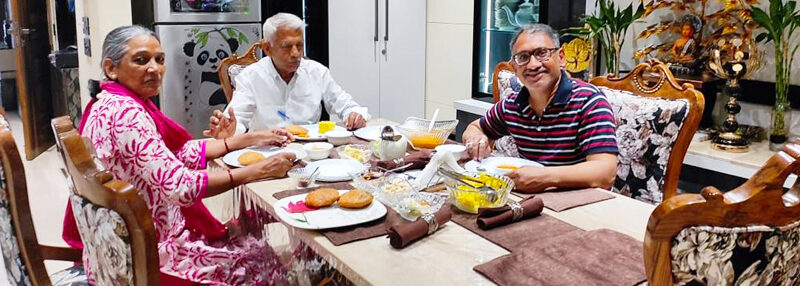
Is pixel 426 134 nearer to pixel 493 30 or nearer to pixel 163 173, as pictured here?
pixel 163 173

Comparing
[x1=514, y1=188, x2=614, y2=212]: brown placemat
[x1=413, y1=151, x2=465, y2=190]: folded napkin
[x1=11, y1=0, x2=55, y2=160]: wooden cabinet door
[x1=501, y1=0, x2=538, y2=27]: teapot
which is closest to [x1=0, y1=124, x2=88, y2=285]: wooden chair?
[x1=413, y1=151, x2=465, y2=190]: folded napkin

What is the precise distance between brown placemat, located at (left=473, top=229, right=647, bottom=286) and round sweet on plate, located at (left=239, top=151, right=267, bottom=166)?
101 cm

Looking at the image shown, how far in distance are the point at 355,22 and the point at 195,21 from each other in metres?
1.09

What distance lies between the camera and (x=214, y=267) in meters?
1.84

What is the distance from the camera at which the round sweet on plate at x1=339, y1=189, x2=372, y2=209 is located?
5.35 feet

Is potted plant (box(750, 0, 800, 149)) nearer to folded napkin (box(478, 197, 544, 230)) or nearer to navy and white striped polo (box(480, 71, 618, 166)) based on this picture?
navy and white striped polo (box(480, 71, 618, 166))

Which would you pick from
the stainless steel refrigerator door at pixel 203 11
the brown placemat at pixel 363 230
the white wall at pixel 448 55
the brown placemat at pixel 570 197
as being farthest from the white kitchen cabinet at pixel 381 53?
the brown placemat at pixel 363 230

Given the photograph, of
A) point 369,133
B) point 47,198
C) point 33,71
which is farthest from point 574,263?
point 33,71

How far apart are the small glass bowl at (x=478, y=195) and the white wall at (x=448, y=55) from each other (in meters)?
2.81

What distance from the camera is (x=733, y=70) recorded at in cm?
277

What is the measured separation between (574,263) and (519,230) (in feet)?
0.72

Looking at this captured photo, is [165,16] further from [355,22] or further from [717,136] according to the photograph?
[717,136]

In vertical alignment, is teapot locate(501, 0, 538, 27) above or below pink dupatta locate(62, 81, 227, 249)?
above

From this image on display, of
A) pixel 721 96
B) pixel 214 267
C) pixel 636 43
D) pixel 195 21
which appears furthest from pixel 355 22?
pixel 214 267
